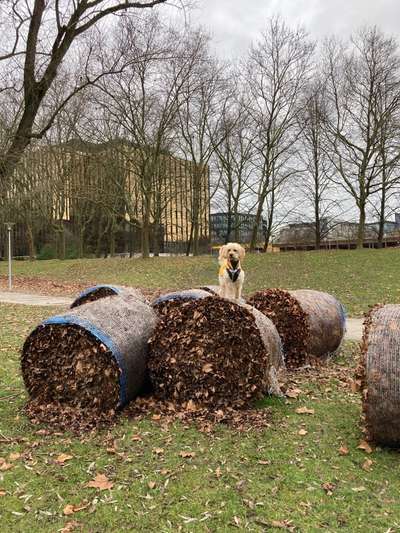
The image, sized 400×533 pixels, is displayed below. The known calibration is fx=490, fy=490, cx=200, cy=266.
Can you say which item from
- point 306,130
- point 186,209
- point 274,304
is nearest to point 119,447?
point 274,304

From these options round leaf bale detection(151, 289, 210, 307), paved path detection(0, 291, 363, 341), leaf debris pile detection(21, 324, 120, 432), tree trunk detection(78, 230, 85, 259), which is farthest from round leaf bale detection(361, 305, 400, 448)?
tree trunk detection(78, 230, 85, 259)

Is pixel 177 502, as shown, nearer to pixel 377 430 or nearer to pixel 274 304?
pixel 377 430

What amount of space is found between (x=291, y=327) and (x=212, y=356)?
2348 millimetres

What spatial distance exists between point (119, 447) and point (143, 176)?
28.0 m

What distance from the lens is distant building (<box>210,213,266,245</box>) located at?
39.2 m

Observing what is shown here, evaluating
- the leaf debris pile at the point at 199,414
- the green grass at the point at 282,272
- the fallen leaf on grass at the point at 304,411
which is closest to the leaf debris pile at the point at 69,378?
the leaf debris pile at the point at 199,414

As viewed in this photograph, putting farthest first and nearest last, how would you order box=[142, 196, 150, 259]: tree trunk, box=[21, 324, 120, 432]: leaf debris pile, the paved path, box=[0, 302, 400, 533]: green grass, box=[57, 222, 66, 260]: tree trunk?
1. box=[57, 222, 66, 260]: tree trunk
2. box=[142, 196, 150, 259]: tree trunk
3. the paved path
4. box=[21, 324, 120, 432]: leaf debris pile
5. box=[0, 302, 400, 533]: green grass

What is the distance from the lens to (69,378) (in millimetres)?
5078

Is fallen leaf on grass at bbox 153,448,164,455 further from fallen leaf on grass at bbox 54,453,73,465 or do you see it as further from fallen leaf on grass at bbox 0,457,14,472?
fallen leaf on grass at bbox 0,457,14,472

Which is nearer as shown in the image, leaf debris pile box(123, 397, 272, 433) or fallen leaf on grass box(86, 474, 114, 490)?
fallen leaf on grass box(86, 474, 114, 490)

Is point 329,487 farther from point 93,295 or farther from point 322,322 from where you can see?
point 93,295

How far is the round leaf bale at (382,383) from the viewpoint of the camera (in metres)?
4.18

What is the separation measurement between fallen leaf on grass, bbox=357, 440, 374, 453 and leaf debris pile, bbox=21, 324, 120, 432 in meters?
2.37

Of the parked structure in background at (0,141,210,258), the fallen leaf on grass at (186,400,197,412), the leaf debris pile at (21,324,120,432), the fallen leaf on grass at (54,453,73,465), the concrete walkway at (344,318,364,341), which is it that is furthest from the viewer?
the parked structure in background at (0,141,210,258)
